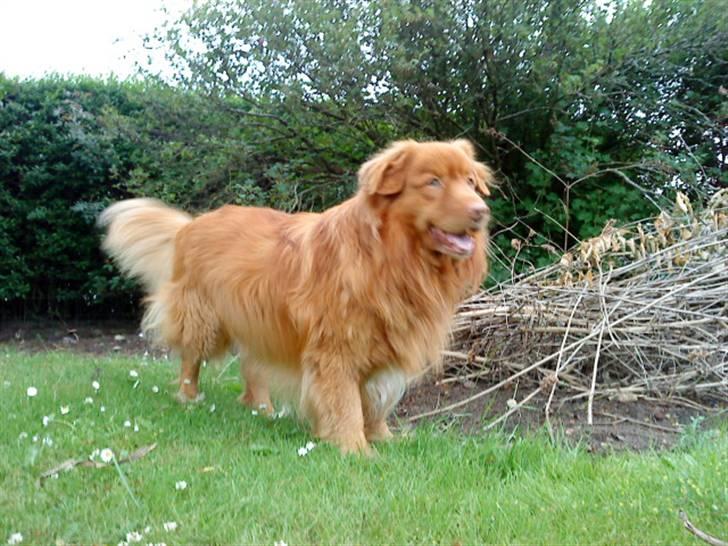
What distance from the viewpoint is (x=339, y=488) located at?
11.0 feet

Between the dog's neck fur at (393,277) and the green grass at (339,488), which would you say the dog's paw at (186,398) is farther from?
the dog's neck fur at (393,277)

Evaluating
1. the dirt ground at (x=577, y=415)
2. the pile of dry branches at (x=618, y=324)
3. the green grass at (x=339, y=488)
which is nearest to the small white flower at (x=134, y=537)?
the green grass at (x=339, y=488)

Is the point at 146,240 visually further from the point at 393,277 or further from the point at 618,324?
the point at 618,324

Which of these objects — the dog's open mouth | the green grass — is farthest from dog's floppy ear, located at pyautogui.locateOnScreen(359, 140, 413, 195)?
the green grass

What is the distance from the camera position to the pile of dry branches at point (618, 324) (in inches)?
201

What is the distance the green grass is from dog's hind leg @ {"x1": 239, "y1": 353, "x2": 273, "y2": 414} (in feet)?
2.40

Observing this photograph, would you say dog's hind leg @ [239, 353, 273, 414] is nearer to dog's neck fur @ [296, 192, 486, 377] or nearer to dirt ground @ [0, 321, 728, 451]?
dirt ground @ [0, 321, 728, 451]

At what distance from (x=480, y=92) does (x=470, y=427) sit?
4058 millimetres

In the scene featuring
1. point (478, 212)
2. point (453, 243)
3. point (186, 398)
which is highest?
point (478, 212)

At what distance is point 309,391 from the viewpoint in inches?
173

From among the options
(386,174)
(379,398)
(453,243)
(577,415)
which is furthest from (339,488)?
(577,415)

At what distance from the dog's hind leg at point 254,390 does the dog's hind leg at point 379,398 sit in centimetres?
105

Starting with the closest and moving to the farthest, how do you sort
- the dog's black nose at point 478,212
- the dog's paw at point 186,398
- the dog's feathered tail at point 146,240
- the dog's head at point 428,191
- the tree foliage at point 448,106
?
the dog's black nose at point 478,212, the dog's head at point 428,191, the dog's paw at point 186,398, the dog's feathered tail at point 146,240, the tree foliage at point 448,106

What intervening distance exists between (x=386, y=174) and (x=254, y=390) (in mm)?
2303
